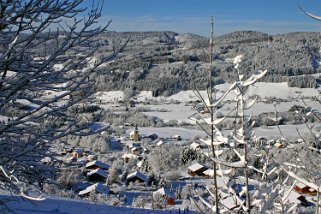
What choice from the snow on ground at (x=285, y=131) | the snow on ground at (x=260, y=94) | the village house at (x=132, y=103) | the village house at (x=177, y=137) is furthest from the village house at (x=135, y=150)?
the village house at (x=132, y=103)

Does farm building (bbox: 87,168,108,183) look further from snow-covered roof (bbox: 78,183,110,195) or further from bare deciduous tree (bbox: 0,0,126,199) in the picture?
bare deciduous tree (bbox: 0,0,126,199)

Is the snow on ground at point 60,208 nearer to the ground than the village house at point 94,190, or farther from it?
farther from it

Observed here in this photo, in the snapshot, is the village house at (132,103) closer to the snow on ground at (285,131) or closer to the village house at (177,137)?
the village house at (177,137)

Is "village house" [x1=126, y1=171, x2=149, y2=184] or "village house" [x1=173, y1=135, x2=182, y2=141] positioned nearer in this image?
"village house" [x1=126, y1=171, x2=149, y2=184]

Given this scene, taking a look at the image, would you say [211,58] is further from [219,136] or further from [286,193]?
[286,193]

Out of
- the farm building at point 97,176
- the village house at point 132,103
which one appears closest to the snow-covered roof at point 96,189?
the farm building at point 97,176

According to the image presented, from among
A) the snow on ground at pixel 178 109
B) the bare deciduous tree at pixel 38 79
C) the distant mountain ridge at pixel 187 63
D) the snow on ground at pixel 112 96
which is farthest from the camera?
the distant mountain ridge at pixel 187 63

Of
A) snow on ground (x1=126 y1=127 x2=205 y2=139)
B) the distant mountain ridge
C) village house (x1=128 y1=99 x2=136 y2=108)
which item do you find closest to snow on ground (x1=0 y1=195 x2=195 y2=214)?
snow on ground (x1=126 y1=127 x2=205 y2=139)

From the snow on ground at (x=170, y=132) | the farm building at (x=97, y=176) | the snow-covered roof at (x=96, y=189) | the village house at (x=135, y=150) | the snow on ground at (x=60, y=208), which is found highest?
the snow on ground at (x=60, y=208)

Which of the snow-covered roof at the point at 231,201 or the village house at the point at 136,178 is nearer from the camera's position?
the snow-covered roof at the point at 231,201

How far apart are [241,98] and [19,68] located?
238 centimetres

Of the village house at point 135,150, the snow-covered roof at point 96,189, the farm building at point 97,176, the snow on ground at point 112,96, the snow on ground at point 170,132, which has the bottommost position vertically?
the snow on ground at point 170,132

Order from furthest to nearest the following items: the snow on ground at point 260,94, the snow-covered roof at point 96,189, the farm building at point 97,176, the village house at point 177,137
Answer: the snow on ground at point 260,94, the village house at point 177,137, the farm building at point 97,176, the snow-covered roof at point 96,189

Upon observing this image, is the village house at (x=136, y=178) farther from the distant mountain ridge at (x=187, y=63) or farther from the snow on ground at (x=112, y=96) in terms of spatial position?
the snow on ground at (x=112, y=96)
